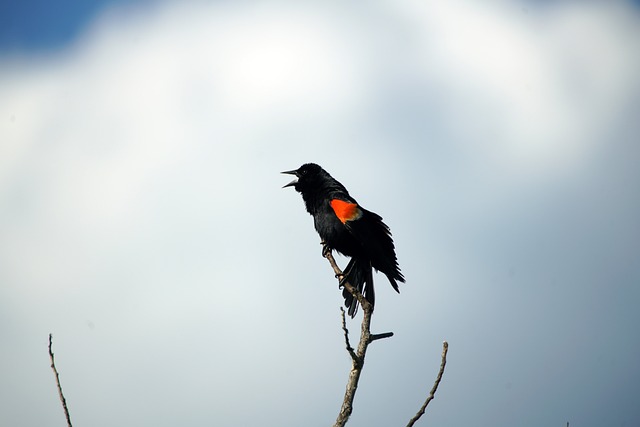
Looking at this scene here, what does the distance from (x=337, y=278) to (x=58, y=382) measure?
151 inches

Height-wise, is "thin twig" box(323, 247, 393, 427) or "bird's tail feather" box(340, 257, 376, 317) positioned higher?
"bird's tail feather" box(340, 257, 376, 317)

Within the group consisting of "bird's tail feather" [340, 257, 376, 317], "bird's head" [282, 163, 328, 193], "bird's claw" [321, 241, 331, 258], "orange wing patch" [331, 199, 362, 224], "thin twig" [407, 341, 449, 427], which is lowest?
"thin twig" [407, 341, 449, 427]

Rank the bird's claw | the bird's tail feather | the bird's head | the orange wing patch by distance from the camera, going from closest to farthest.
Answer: the bird's tail feather → the orange wing patch → the bird's claw → the bird's head

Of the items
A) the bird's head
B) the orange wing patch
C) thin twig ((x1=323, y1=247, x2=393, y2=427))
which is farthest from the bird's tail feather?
thin twig ((x1=323, y1=247, x2=393, y2=427))

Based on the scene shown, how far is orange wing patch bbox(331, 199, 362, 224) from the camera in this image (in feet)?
23.4

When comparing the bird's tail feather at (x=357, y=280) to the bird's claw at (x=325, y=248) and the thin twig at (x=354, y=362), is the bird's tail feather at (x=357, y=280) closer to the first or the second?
the bird's claw at (x=325, y=248)

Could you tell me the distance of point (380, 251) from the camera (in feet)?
22.3

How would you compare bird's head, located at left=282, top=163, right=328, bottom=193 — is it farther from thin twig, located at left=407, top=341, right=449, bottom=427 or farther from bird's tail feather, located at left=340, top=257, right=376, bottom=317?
thin twig, located at left=407, top=341, right=449, bottom=427

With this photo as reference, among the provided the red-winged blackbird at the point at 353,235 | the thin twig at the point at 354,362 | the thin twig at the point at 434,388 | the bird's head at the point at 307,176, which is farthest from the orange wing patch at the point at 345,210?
the thin twig at the point at 434,388

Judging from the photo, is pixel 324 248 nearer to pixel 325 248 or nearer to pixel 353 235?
pixel 325 248

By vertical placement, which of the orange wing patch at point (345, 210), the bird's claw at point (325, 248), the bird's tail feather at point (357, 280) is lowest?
the bird's tail feather at point (357, 280)

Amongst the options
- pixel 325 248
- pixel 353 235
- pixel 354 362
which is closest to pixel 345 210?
pixel 353 235

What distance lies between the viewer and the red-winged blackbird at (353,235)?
6727 millimetres

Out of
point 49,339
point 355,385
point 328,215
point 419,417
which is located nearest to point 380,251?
point 328,215
